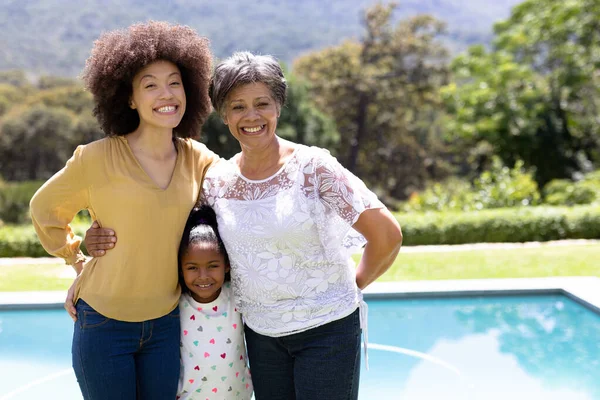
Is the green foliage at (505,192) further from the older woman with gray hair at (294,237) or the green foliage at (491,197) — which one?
the older woman with gray hair at (294,237)

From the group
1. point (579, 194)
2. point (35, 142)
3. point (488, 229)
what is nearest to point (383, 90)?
point (579, 194)

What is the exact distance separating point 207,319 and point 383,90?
75.3ft

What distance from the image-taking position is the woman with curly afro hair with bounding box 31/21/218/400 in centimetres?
199

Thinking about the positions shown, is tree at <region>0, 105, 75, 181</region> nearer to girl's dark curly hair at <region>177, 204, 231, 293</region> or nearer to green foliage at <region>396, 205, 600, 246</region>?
green foliage at <region>396, 205, 600, 246</region>

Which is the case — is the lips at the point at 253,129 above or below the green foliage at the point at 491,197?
above

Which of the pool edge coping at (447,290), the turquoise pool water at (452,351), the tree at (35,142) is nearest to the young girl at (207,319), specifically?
the turquoise pool water at (452,351)

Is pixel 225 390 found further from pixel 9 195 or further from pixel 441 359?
pixel 9 195

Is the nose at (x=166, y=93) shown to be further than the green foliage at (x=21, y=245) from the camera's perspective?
No

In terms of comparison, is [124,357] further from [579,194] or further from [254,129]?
[579,194]

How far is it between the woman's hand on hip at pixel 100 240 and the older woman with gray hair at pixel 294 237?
35cm

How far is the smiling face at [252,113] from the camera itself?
6.47 feet

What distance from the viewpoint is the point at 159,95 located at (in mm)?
2088

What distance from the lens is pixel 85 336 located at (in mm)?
1980

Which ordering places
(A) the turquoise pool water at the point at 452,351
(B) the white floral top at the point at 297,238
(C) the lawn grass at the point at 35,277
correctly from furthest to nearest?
1. (C) the lawn grass at the point at 35,277
2. (A) the turquoise pool water at the point at 452,351
3. (B) the white floral top at the point at 297,238
